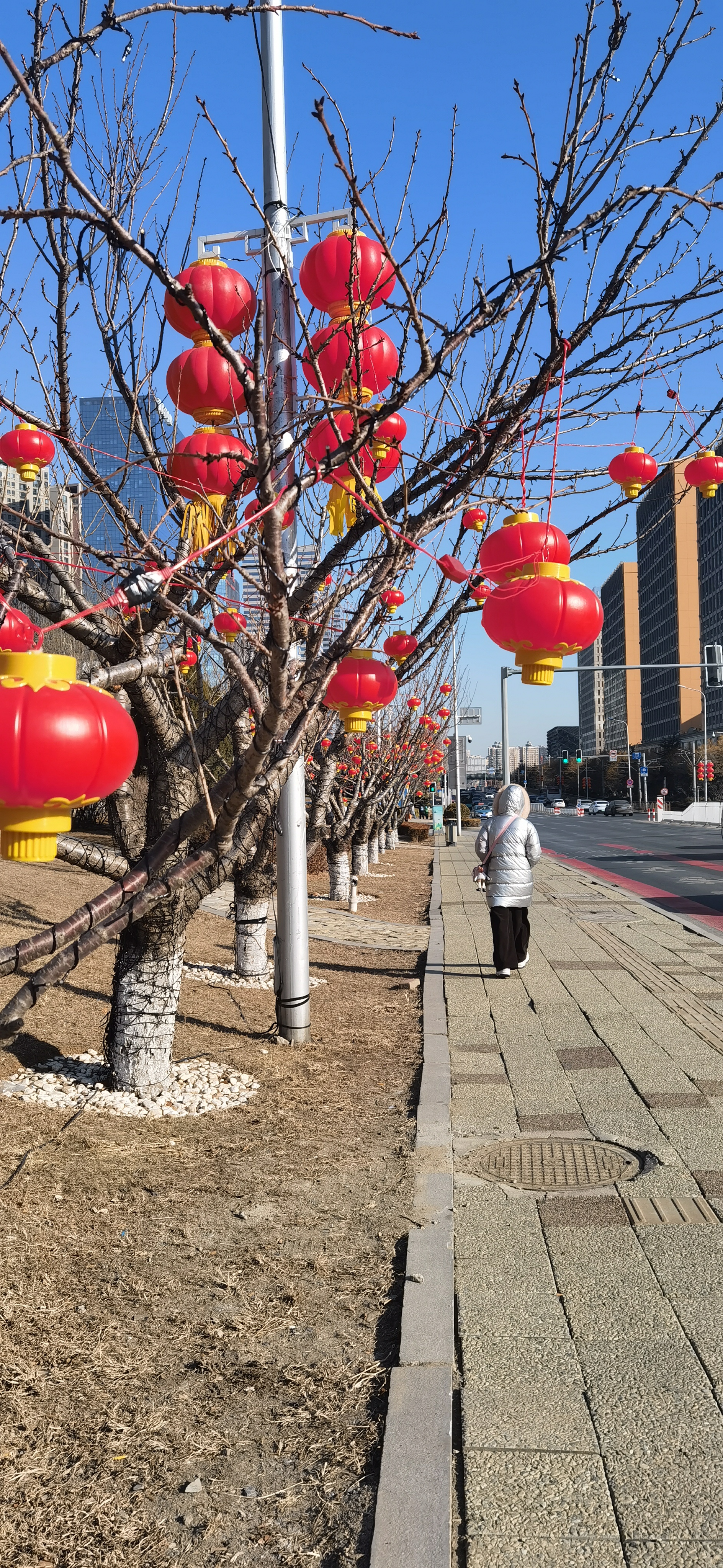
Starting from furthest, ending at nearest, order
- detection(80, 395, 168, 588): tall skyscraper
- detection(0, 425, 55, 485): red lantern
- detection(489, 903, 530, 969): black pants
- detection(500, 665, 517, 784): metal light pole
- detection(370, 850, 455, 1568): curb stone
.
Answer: detection(500, 665, 517, 784): metal light pole, detection(489, 903, 530, 969): black pants, detection(80, 395, 168, 588): tall skyscraper, detection(0, 425, 55, 485): red lantern, detection(370, 850, 455, 1568): curb stone

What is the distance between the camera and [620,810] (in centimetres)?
7612

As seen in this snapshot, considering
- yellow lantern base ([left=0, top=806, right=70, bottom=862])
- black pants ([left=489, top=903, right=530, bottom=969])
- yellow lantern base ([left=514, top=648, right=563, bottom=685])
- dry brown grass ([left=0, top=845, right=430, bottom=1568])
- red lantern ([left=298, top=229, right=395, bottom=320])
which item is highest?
red lantern ([left=298, top=229, right=395, bottom=320])

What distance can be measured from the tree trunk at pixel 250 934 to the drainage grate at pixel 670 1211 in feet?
16.9

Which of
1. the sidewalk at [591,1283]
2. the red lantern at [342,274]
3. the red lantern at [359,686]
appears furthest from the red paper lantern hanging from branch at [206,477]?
the sidewalk at [591,1283]

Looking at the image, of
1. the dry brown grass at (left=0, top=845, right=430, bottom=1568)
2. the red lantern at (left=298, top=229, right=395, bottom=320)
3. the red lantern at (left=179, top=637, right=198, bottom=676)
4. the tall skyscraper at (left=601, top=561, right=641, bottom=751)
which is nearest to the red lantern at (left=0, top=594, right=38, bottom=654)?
the red lantern at (left=298, top=229, right=395, bottom=320)

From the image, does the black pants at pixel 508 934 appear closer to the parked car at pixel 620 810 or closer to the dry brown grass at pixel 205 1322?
the dry brown grass at pixel 205 1322

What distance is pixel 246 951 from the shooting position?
30.4ft

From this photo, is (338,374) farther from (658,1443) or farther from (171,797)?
(658,1443)

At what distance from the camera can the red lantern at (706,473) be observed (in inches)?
197

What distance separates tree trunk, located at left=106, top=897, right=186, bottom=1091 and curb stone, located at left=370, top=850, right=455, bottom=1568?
1.62 metres

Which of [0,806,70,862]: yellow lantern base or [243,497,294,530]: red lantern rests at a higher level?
[243,497,294,530]: red lantern

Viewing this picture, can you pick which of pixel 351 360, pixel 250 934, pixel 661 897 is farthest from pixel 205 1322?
pixel 661 897

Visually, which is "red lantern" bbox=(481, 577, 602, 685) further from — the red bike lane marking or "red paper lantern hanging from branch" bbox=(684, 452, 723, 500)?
the red bike lane marking

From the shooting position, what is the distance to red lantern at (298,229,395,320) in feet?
12.3
